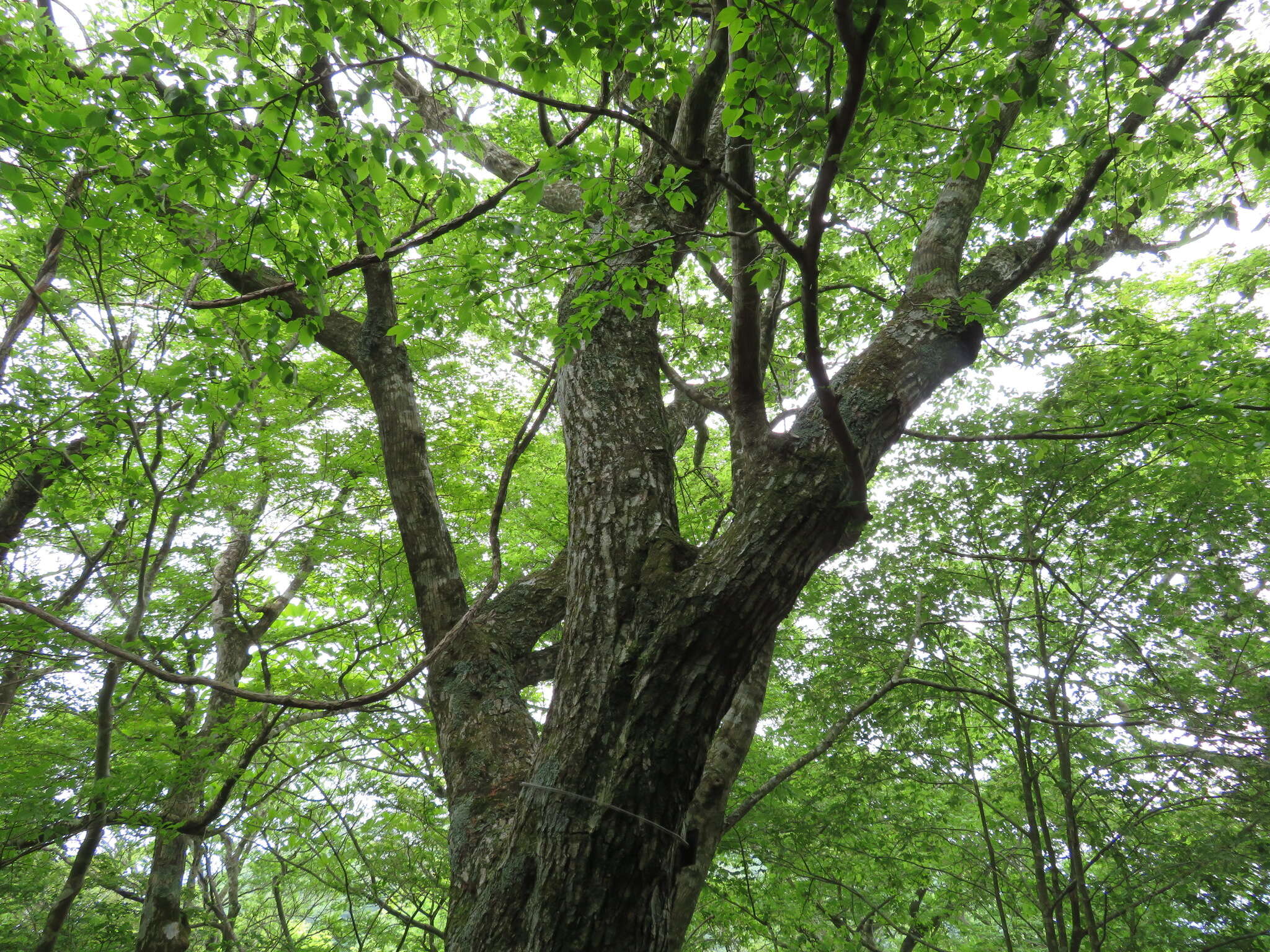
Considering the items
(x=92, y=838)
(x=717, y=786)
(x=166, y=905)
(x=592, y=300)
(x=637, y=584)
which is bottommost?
(x=166, y=905)

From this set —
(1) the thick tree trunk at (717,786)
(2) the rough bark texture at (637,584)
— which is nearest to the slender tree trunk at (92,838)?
(2) the rough bark texture at (637,584)

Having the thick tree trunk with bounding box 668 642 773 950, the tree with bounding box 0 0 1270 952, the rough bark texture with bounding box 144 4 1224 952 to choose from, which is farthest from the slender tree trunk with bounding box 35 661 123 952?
the thick tree trunk with bounding box 668 642 773 950

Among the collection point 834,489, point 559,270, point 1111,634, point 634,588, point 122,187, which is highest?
point 1111,634

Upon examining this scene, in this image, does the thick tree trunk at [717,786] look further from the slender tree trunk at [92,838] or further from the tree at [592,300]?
the slender tree trunk at [92,838]

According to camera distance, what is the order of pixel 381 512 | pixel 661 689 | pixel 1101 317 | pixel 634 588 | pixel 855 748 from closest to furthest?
pixel 661 689 → pixel 634 588 → pixel 1101 317 → pixel 855 748 → pixel 381 512

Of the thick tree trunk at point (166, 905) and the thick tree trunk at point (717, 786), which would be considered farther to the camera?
the thick tree trunk at point (166, 905)

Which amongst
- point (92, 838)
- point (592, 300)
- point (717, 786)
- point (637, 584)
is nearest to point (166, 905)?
point (92, 838)

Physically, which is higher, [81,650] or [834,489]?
[834,489]

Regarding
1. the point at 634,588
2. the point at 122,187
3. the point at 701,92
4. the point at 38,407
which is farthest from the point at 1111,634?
the point at 38,407

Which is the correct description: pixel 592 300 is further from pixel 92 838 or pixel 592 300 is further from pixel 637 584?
pixel 92 838

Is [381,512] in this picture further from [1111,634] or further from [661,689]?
[1111,634]

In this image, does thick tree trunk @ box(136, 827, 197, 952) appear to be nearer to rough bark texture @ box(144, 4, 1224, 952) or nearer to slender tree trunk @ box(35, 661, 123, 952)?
slender tree trunk @ box(35, 661, 123, 952)

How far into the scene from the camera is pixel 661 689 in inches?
68.0

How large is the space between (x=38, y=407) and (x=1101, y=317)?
6944 millimetres
